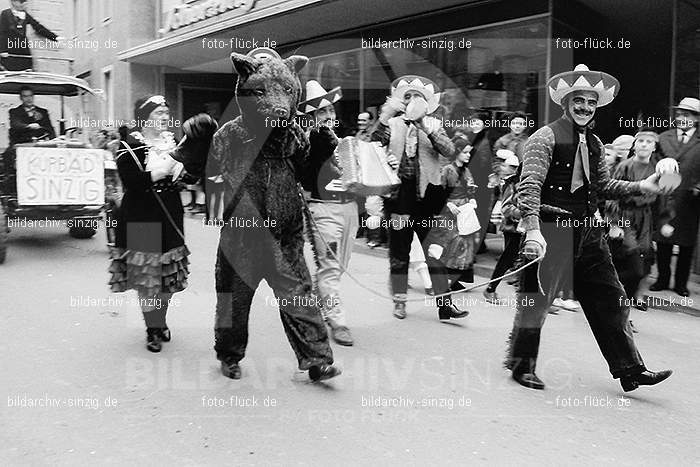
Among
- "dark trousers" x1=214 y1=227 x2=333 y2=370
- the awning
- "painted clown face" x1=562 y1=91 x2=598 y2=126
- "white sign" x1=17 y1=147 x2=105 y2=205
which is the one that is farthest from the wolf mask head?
the awning

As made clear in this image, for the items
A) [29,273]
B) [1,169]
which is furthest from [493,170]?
[1,169]

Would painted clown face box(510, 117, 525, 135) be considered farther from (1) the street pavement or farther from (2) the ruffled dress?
(2) the ruffled dress

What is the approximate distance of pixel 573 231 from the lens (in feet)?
14.6

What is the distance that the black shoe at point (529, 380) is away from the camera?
450 centimetres

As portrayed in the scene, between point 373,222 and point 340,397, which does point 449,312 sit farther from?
point 340,397

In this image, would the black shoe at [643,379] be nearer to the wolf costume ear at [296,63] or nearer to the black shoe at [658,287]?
the wolf costume ear at [296,63]

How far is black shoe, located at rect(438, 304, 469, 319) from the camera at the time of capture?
6.19 meters

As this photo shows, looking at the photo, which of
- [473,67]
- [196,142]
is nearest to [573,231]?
[196,142]

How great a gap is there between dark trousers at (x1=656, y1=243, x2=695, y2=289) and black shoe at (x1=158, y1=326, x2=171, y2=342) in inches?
204

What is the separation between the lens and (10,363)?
481 centimetres

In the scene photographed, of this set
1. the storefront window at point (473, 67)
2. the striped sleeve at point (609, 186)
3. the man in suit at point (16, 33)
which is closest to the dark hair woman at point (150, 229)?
the striped sleeve at point (609, 186)

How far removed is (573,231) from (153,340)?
3.06 metres

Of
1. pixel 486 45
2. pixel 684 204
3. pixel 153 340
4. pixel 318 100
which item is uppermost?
pixel 486 45

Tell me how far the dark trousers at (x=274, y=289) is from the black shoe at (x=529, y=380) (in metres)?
1.23
